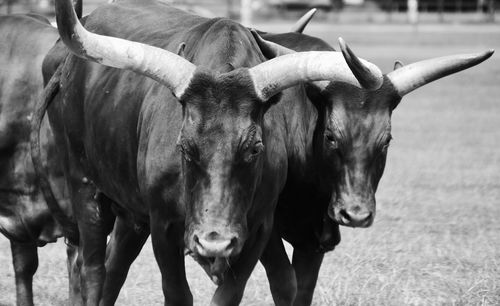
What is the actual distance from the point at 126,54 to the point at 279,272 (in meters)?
1.70

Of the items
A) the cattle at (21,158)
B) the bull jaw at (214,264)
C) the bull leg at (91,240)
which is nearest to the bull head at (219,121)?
the bull jaw at (214,264)

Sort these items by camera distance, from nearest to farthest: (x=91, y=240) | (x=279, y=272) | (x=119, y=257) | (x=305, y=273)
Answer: (x=279, y=272) → (x=305, y=273) → (x=91, y=240) → (x=119, y=257)

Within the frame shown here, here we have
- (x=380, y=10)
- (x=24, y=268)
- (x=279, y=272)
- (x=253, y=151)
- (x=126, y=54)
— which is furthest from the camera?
(x=380, y=10)

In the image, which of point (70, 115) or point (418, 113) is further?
point (418, 113)

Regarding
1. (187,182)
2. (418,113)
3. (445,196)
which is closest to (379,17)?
(418,113)

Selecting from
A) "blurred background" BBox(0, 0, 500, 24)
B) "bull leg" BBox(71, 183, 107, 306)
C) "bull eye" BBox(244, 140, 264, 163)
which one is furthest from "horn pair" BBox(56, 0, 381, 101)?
"blurred background" BBox(0, 0, 500, 24)

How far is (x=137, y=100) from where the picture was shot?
19.8 ft

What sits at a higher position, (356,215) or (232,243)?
(232,243)

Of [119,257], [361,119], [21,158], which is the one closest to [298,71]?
[361,119]

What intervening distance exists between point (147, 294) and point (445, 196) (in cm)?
506

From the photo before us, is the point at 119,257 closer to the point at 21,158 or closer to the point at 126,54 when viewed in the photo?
the point at 21,158

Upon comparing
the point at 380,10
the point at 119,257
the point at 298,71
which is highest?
the point at 298,71

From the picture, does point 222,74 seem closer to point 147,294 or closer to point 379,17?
point 147,294

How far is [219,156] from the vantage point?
16.7 ft
